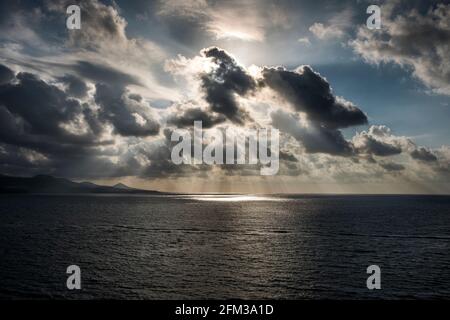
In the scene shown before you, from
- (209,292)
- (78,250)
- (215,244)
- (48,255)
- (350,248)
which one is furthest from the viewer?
(215,244)

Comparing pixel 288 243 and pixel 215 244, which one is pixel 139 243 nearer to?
pixel 215 244

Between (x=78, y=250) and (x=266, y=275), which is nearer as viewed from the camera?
(x=266, y=275)

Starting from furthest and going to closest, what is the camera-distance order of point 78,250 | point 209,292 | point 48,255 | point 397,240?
point 397,240 → point 78,250 → point 48,255 → point 209,292

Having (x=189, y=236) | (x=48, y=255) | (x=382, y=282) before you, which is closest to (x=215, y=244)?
(x=189, y=236)

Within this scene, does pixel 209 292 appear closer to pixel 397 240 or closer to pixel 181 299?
pixel 181 299

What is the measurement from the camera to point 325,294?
152ft

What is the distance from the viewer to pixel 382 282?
5222 centimetres

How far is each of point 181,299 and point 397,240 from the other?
74.9 meters

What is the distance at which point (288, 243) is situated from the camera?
298 feet

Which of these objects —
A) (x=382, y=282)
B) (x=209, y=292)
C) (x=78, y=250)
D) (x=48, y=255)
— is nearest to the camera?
(x=209, y=292)

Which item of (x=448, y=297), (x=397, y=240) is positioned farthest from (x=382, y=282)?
(x=397, y=240)

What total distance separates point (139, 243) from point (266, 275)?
4281 cm

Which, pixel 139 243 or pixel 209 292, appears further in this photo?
pixel 139 243
